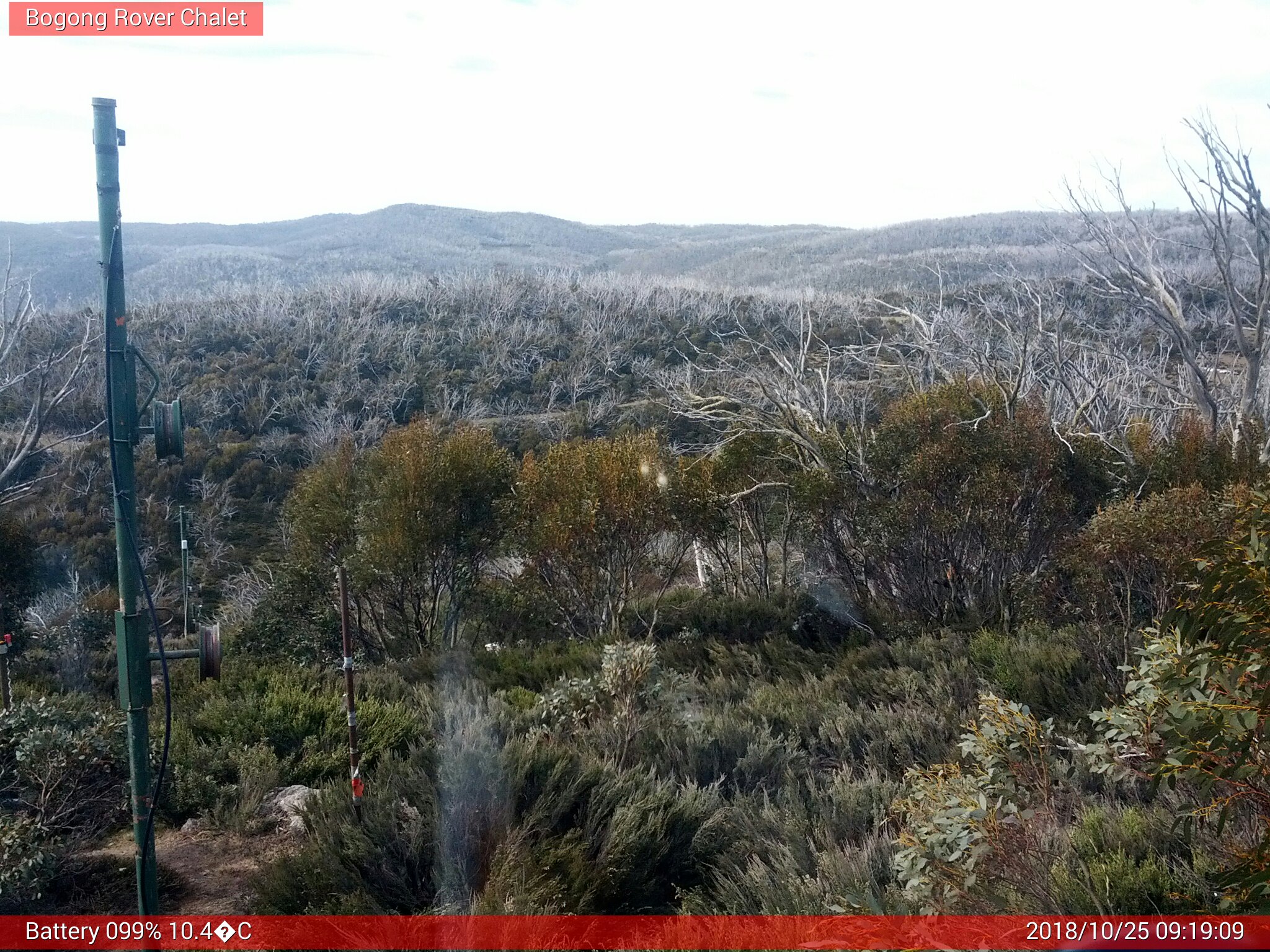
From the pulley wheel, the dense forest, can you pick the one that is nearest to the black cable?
the pulley wheel

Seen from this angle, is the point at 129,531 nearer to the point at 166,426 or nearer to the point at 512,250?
the point at 166,426

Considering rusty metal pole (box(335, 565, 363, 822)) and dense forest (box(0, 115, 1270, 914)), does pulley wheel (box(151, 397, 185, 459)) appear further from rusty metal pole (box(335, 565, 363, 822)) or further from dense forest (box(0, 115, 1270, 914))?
dense forest (box(0, 115, 1270, 914))

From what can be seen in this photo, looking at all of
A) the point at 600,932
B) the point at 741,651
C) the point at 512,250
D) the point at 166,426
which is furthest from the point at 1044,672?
the point at 512,250

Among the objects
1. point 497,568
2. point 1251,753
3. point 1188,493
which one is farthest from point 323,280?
point 1251,753

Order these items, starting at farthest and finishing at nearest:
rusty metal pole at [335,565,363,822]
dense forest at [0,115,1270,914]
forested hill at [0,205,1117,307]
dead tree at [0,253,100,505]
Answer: forested hill at [0,205,1117,307], dead tree at [0,253,100,505], rusty metal pole at [335,565,363,822], dense forest at [0,115,1270,914]

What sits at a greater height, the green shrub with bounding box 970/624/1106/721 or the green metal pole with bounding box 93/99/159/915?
the green metal pole with bounding box 93/99/159/915

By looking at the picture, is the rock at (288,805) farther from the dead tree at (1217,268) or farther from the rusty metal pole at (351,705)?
the dead tree at (1217,268)
